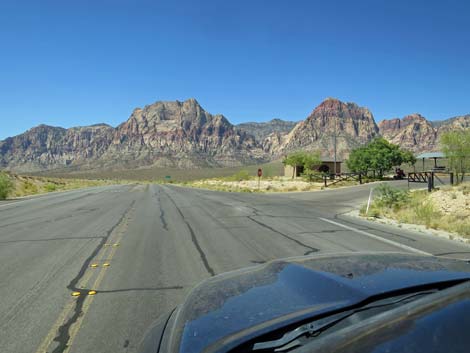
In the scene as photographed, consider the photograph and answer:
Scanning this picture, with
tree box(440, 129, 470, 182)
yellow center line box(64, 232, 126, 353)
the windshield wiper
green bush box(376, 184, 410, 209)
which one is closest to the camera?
the windshield wiper

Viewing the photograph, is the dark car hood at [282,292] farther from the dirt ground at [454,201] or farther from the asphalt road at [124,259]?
the dirt ground at [454,201]

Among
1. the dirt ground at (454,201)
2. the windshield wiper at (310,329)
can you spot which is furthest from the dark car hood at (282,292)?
the dirt ground at (454,201)

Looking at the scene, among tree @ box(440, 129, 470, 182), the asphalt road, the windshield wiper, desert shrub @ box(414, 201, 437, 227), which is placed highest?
tree @ box(440, 129, 470, 182)

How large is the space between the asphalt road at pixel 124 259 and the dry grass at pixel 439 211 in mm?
1705

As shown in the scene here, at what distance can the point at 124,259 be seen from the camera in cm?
819

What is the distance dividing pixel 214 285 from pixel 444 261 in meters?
1.97

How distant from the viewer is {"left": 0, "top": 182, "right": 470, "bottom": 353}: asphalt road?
14.7ft

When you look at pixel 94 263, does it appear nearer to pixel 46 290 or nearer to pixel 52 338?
pixel 46 290

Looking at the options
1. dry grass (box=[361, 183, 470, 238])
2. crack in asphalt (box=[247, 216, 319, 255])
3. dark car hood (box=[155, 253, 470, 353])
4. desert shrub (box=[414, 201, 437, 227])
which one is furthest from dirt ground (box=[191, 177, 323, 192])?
dark car hood (box=[155, 253, 470, 353])

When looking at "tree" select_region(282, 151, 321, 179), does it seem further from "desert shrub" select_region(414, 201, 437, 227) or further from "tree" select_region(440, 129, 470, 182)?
"desert shrub" select_region(414, 201, 437, 227)

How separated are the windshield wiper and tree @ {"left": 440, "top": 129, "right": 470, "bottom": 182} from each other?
3572cm

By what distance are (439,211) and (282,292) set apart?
1555 centimetres

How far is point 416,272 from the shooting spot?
2.86 metres

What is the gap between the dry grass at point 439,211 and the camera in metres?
13.2
